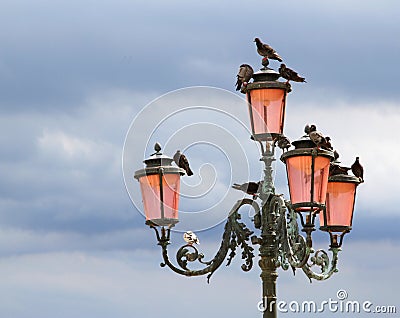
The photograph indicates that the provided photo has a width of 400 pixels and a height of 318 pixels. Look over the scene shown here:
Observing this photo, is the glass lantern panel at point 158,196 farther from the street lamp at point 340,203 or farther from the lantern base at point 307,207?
the street lamp at point 340,203

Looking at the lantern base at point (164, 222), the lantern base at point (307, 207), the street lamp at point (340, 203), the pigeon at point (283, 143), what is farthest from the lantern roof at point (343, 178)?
the lantern base at point (164, 222)

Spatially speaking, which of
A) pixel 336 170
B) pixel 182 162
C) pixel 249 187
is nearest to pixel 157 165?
pixel 182 162

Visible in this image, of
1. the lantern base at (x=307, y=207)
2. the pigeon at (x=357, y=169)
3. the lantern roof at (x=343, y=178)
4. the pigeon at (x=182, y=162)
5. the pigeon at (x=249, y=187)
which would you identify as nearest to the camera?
the lantern base at (x=307, y=207)

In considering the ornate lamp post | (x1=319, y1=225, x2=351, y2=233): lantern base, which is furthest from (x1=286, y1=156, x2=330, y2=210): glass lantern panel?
(x1=319, y1=225, x2=351, y2=233): lantern base

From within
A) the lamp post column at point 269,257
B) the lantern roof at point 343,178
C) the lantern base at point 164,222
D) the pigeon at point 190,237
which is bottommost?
the lamp post column at point 269,257

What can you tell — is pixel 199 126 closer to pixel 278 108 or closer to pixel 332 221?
pixel 278 108

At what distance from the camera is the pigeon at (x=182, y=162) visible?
445 inches

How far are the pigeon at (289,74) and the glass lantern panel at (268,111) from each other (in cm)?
16

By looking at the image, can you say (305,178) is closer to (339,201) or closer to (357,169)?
(339,201)

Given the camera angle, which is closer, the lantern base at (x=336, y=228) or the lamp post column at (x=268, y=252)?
the lamp post column at (x=268, y=252)

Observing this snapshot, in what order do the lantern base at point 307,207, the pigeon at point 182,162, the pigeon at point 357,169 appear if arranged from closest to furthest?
the lantern base at point 307,207, the pigeon at point 182,162, the pigeon at point 357,169

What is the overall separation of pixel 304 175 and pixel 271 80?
4.12 ft

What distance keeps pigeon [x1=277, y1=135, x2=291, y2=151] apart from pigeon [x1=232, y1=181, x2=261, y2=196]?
46 cm

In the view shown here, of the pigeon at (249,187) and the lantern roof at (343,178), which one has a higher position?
the lantern roof at (343,178)
